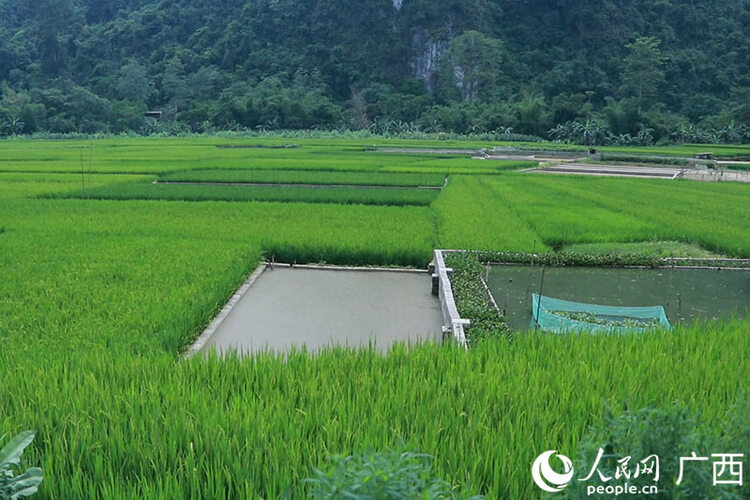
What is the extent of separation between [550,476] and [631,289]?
704cm

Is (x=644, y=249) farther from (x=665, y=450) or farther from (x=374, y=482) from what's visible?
(x=374, y=482)

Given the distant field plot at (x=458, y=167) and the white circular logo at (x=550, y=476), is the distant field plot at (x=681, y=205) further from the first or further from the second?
the white circular logo at (x=550, y=476)

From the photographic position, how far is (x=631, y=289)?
8570 millimetres

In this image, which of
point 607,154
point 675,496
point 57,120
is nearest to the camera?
point 675,496

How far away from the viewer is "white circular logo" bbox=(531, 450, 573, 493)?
215 cm

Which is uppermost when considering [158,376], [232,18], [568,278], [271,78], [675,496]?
[232,18]

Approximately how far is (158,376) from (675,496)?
3.07 meters

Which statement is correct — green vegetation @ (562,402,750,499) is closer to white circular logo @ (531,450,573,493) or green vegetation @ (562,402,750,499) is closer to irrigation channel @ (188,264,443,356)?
white circular logo @ (531,450,573,493)

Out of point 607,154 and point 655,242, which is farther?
point 607,154

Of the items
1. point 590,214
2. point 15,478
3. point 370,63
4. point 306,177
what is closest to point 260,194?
point 306,177

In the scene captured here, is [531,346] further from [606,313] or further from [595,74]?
[595,74]

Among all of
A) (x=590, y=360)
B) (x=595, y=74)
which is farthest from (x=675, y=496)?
(x=595, y=74)

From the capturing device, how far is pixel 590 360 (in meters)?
4.15

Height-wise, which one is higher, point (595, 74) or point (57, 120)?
point (595, 74)
